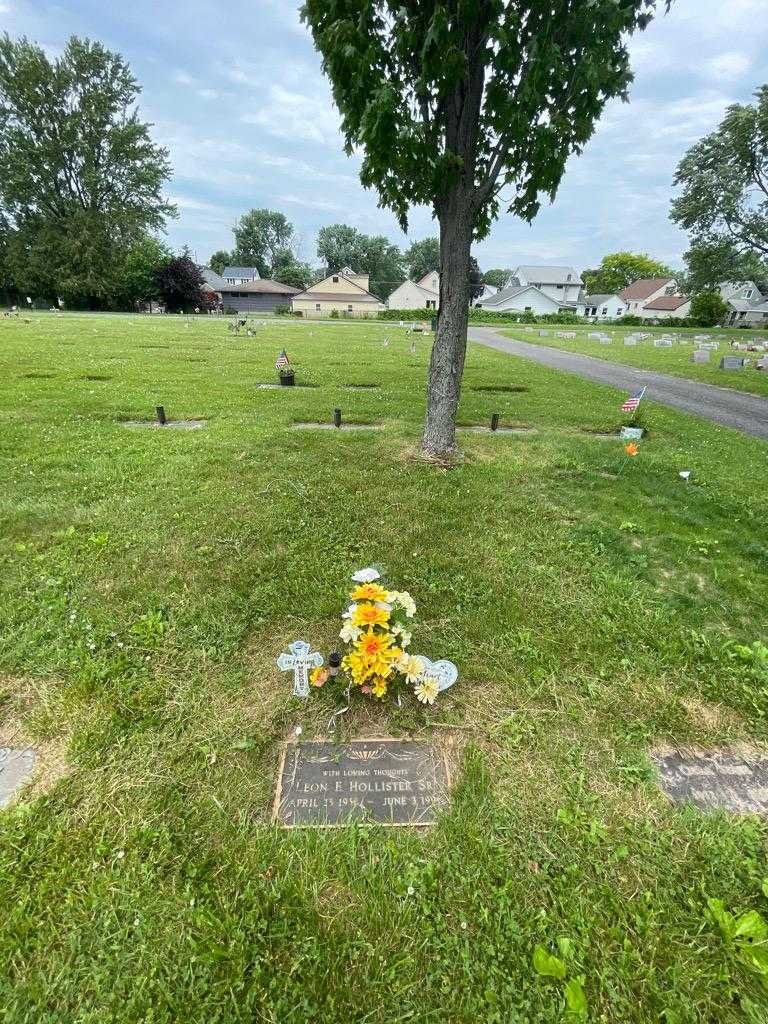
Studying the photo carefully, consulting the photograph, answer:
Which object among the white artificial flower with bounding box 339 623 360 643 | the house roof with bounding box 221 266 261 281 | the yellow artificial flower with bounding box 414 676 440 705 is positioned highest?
the house roof with bounding box 221 266 261 281

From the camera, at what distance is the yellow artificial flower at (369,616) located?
241 centimetres

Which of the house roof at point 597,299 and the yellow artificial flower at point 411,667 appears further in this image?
the house roof at point 597,299

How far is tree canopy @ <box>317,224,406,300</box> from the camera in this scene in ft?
267

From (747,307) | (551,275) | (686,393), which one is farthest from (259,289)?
(747,307)

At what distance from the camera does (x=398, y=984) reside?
154 centimetres

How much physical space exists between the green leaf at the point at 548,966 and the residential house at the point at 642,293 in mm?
81294

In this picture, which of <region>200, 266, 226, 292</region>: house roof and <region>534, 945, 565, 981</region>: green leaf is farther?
<region>200, 266, 226, 292</region>: house roof

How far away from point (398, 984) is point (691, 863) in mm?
1238

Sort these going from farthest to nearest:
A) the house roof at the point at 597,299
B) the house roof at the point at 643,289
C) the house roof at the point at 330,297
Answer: the house roof at the point at 597,299
the house roof at the point at 643,289
the house roof at the point at 330,297

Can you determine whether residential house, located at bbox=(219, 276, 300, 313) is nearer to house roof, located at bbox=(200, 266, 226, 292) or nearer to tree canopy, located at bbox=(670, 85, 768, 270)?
house roof, located at bbox=(200, 266, 226, 292)

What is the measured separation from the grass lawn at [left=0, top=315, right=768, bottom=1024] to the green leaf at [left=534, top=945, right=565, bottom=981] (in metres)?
0.03

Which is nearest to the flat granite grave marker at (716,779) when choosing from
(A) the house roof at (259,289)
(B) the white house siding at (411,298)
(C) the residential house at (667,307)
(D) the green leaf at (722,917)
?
(D) the green leaf at (722,917)

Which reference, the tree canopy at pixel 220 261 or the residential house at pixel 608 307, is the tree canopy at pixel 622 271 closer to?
the residential house at pixel 608 307

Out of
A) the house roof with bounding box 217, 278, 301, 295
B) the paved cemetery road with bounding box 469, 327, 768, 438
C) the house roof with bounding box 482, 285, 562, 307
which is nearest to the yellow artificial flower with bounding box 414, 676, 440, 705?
the paved cemetery road with bounding box 469, 327, 768, 438
